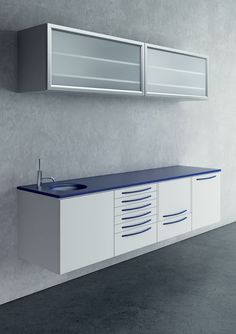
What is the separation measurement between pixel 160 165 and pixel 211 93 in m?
1.37

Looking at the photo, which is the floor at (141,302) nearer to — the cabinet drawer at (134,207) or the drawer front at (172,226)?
the drawer front at (172,226)

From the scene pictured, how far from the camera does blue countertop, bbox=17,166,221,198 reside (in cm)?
316

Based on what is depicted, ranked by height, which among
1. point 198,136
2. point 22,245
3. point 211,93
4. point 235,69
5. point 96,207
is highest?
point 235,69

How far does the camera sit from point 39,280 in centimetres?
354

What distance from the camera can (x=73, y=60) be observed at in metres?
3.28

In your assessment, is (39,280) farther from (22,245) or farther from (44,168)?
(44,168)

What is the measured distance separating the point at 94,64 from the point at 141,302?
195 centimetres

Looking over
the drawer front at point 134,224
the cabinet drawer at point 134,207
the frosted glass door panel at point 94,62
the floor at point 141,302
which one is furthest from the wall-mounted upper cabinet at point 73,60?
the floor at point 141,302

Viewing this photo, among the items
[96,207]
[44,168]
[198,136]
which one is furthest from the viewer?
[198,136]

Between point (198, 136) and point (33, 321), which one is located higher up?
point (198, 136)

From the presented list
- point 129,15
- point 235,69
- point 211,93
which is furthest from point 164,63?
point 235,69

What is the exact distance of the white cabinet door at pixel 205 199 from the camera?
170 inches

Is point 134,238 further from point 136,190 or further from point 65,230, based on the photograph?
point 65,230

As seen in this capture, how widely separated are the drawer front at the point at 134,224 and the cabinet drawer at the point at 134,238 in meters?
0.03
